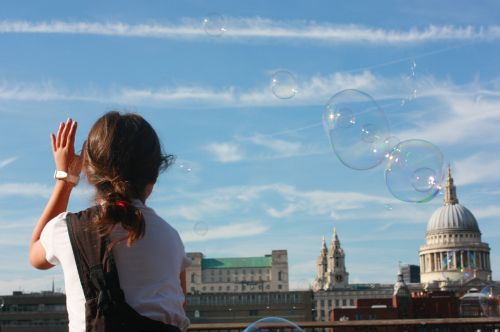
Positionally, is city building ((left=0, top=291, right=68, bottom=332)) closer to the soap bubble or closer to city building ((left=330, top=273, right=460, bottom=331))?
city building ((left=330, top=273, right=460, bottom=331))

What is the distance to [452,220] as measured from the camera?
143375 millimetres

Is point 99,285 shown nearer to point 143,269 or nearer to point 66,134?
point 143,269

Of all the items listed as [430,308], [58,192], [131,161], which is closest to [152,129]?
[131,161]

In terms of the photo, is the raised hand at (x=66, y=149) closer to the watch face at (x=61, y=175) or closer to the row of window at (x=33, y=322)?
the watch face at (x=61, y=175)

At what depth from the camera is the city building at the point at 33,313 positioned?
93.8 meters

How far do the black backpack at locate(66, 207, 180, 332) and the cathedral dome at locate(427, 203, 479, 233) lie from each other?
142m

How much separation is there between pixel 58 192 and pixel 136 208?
0.39 m

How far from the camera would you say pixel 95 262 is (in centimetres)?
283

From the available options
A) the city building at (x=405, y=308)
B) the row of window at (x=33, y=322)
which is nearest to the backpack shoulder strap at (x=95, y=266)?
the row of window at (x=33, y=322)

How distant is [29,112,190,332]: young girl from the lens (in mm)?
2869

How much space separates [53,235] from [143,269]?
0.32 metres

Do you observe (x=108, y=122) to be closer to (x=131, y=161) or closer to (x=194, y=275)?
(x=131, y=161)

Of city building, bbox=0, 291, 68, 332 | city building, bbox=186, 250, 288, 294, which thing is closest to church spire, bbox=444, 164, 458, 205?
city building, bbox=186, 250, 288, 294

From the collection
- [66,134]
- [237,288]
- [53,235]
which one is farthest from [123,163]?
[237,288]
